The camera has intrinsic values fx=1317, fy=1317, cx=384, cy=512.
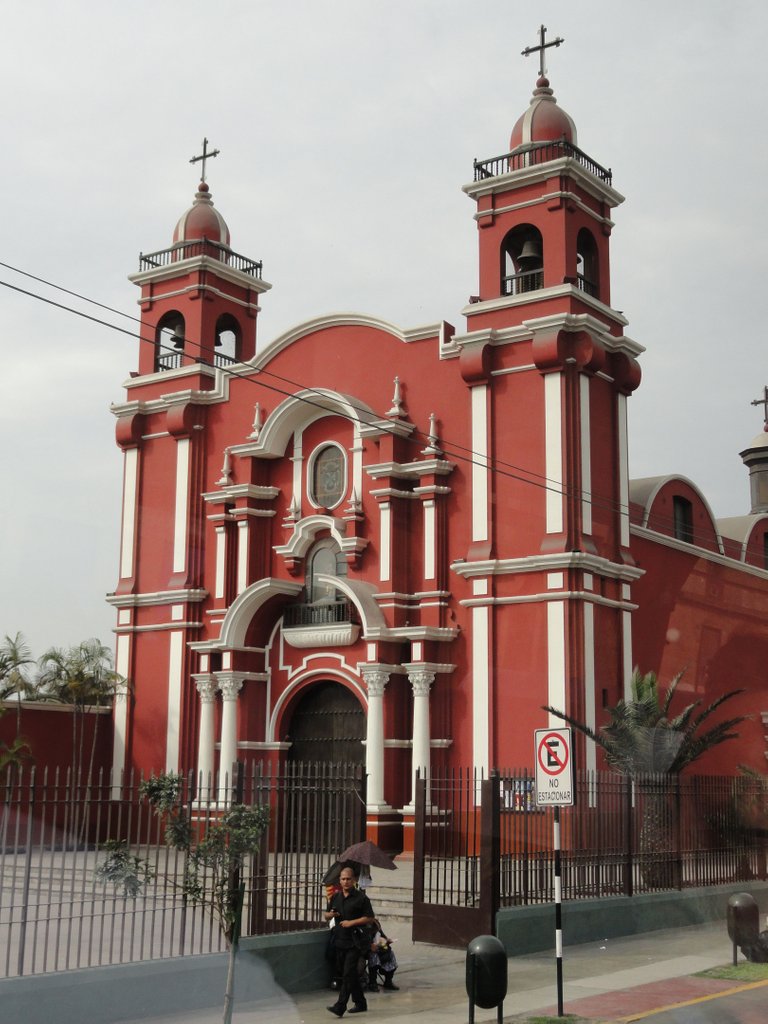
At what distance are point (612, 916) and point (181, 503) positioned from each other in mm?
16782

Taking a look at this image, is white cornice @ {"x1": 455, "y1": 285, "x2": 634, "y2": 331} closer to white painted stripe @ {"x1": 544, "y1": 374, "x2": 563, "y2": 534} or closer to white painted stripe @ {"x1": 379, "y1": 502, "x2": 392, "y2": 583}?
white painted stripe @ {"x1": 544, "y1": 374, "x2": 563, "y2": 534}

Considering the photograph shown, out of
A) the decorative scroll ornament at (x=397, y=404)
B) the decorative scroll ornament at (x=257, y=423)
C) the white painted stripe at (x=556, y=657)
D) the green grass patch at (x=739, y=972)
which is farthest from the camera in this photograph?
the decorative scroll ornament at (x=257, y=423)

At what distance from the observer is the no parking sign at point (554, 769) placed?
12.5 meters

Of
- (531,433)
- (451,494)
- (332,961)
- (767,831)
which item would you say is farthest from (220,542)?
(332,961)

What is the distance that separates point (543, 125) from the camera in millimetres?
28469

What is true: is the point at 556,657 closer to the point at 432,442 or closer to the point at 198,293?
the point at 432,442

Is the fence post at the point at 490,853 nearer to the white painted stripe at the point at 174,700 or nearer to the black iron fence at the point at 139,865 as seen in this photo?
the black iron fence at the point at 139,865

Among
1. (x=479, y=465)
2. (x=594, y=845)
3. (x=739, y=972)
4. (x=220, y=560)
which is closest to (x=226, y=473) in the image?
(x=220, y=560)

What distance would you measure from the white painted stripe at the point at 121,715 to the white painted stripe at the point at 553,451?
11627mm

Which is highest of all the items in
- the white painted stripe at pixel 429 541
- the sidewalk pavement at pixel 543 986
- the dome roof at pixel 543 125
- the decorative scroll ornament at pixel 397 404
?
the dome roof at pixel 543 125

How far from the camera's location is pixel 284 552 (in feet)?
95.8

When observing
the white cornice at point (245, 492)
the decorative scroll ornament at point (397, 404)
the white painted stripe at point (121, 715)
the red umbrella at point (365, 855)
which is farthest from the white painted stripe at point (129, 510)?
the red umbrella at point (365, 855)

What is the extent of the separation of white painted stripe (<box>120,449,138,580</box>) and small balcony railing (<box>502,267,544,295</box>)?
34.3 ft

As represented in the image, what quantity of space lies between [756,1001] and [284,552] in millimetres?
17920
